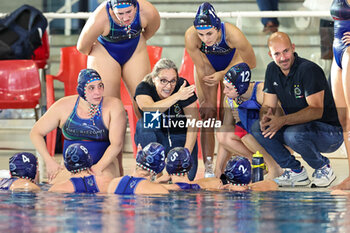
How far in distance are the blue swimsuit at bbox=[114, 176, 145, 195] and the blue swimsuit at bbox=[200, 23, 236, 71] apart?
5.61ft

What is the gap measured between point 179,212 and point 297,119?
192cm

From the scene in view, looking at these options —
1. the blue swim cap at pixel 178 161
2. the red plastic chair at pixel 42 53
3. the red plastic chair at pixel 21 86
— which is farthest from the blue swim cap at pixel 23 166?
the red plastic chair at pixel 42 53

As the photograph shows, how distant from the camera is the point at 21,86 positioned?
7.82 meters

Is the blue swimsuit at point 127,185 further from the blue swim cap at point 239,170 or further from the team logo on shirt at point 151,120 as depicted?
the team logo on shirt at point 151,120

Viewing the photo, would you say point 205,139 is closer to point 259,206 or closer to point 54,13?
point 259,206

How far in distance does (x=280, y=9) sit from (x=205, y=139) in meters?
2.93

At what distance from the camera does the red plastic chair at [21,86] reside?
7.78m

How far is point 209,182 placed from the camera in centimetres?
501

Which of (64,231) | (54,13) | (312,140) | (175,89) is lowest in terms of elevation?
(64,231)

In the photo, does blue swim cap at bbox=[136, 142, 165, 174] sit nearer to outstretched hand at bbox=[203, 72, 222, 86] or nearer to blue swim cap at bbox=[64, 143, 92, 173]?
blue swim cap at bbox=[64, 143, 92, 173]

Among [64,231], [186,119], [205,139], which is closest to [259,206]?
[64,231]

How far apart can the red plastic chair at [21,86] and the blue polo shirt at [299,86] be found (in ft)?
10.7

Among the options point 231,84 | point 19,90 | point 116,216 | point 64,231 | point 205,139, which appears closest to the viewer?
point 64,231

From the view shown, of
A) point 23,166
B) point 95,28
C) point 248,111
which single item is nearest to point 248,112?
point 248,111
